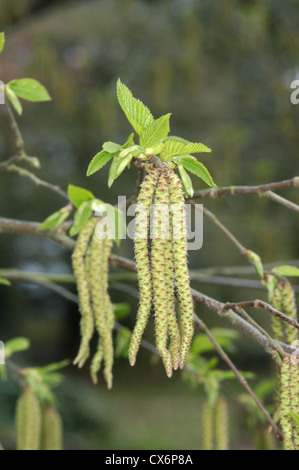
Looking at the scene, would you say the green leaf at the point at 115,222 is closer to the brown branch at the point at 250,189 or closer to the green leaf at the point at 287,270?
the brown branch at the point at 250,189

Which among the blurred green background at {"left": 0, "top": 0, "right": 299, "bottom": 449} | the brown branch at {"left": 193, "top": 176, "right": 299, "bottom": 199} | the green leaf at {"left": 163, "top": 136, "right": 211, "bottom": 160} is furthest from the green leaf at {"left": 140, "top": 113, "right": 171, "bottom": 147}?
the blurred green background at {"left": 0, "top": 0, "right": 299, "bottom": 449}

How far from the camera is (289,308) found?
77cm

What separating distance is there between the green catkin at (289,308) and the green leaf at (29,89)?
51 centimetres

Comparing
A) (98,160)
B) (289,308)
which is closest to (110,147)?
(98,160)

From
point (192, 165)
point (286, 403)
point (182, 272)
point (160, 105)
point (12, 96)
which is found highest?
point (160, 105)

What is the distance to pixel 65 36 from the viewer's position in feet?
11.3

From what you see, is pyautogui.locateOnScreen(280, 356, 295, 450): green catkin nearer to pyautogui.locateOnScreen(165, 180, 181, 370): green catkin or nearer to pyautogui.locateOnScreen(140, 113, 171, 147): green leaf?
pyautogui.locateOnScreen(165, 180, 181, 370): green catkin

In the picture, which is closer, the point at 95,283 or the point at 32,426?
the point at 95,283

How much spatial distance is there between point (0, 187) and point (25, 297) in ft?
3.78

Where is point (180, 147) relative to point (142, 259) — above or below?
above

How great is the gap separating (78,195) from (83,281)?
0.15m

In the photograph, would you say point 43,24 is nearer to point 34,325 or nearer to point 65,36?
point 65,36

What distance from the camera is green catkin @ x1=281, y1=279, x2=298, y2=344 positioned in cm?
76

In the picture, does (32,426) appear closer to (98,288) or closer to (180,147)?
(98,288)
